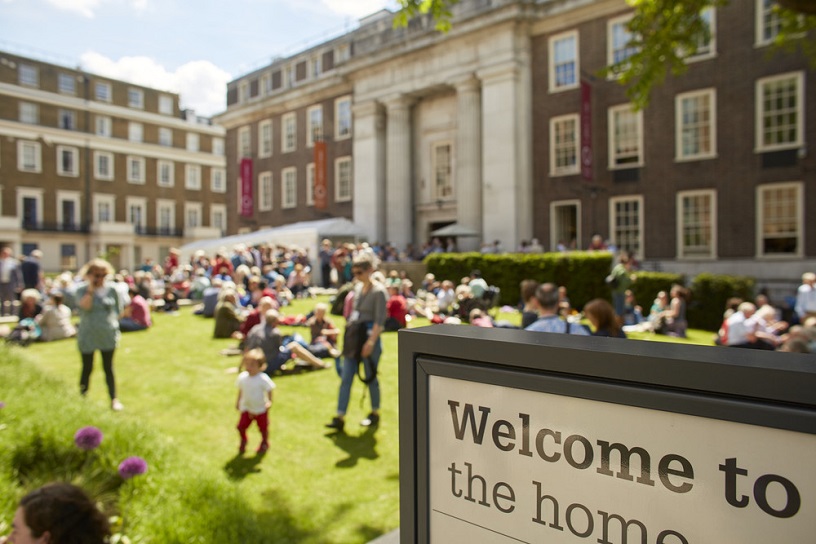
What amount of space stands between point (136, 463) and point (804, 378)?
423cm

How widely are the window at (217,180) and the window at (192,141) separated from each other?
2724 mm

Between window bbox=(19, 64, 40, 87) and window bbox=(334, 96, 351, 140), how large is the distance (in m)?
32.5

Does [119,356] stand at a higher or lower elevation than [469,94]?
lower

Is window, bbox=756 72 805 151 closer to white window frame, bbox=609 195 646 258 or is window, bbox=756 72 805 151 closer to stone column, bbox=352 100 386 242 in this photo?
white window frame, bbox=609 195 646 258

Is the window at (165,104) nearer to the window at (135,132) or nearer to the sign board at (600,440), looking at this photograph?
the window at (135,132)

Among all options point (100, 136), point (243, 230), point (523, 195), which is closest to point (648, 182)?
point (523, 195)

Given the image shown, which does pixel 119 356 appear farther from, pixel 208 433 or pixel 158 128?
pixel 158 128

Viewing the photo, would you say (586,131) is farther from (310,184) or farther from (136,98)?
(136,98)

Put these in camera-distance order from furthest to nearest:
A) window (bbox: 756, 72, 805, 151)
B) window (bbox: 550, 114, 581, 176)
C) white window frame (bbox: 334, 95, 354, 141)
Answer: white window frame (bbox: 334, 95, 354, 141), window (bbox: 550, 114, 581, 176), window (bbox: 756, 72, 805, 151)

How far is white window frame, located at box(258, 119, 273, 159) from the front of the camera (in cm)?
3688

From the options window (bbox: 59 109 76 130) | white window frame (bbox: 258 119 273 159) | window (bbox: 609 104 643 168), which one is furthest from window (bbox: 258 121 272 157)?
window (bbox: 609 104 643 168)

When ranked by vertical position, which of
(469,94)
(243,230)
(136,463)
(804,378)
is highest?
(469,94)

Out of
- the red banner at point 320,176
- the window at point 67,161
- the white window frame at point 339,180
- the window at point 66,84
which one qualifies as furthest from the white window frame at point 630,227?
the window at point 66,84

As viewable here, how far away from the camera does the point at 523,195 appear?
2323cm
